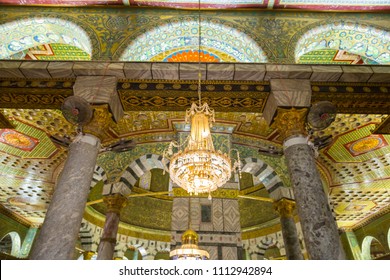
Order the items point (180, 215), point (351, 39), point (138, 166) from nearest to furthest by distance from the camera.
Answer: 1. point (351, 39)
2. point (180, 215)
3. point (138, 166)

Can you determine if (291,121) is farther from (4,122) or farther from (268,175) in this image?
(4,122)

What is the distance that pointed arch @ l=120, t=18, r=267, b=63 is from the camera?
4668mm

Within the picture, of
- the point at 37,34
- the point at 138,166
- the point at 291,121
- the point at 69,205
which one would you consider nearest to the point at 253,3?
the point at 291,121

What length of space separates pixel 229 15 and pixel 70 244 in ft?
14.1

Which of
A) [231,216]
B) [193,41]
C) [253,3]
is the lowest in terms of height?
[231,216]

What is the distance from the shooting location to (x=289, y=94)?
153 inches

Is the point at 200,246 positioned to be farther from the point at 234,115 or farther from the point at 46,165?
the point at 46,165

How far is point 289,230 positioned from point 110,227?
13.9ft

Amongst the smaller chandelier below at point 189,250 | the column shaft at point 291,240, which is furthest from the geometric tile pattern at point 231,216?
the column shaft at point 291,240

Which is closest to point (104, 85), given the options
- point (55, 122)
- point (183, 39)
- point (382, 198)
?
point (183, 39)

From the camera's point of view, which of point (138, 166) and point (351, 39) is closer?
A: point (351, 39)

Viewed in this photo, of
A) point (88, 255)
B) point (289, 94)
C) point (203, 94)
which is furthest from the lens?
point (88, 255)

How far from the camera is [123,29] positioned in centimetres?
471

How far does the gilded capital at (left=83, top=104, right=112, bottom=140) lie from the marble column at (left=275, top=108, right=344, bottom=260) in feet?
7.88
